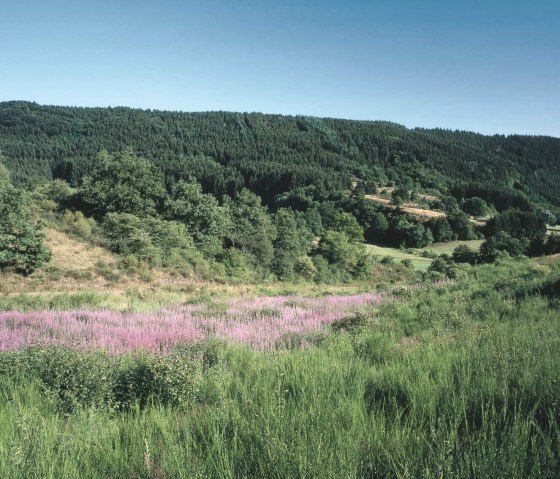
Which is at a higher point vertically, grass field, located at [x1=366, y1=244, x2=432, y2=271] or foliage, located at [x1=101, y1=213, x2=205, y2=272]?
foliage, located at [x1=101, y1=213, x2=205, y2=272]

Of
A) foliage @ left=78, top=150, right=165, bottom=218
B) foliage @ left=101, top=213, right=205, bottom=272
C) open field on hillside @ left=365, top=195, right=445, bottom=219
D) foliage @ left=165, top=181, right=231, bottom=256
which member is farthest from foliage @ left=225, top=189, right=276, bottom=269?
open field on hillside @ left=365, top=195, right=445, bottom=219

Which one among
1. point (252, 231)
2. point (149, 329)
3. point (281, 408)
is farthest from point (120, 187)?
point (281, 408)

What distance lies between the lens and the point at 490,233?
10206 centimetres

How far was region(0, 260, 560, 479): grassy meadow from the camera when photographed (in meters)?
2.34

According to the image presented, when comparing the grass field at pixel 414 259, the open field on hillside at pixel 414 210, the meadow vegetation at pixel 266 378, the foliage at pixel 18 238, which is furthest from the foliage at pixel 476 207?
the foliage at pixel 18 238

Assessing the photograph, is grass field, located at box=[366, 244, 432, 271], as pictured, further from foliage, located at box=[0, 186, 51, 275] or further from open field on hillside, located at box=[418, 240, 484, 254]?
foliage, located at box=[0, 186, 51, 275]

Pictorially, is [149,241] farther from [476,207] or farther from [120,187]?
[476,207]

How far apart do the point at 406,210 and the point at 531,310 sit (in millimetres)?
114754

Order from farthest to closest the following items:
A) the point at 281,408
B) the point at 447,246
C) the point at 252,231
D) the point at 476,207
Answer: the point at 476,207 → the point at 447,246 → the point at 252,231 → the point at 281,408

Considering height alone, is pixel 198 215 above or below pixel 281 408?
above

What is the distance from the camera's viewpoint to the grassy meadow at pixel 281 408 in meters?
2.34

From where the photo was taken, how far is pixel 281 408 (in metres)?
3.07

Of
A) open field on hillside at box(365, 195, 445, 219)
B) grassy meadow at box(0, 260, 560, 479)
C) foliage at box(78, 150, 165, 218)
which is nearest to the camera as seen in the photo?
grassy meadow at box(0, 260, 560, 479)

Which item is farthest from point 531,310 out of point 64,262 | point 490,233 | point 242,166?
point 242,166
